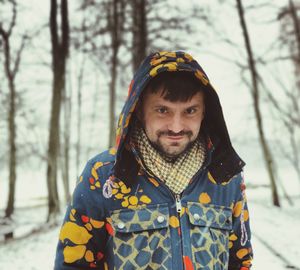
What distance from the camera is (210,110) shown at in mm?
1884

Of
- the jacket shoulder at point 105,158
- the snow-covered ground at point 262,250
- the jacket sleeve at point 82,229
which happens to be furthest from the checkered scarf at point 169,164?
the snow-covered ground at point 262,250

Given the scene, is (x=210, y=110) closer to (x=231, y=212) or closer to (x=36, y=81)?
(x=231, y=212)

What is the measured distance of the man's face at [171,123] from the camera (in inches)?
62.4

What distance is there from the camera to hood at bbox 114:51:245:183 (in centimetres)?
160

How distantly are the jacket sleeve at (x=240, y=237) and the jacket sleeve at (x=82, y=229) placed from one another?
1.97ft

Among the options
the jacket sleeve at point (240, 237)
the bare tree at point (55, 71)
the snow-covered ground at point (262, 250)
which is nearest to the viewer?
the jacket sleeve at point (240, 237)

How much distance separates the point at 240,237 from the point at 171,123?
641 millimetres

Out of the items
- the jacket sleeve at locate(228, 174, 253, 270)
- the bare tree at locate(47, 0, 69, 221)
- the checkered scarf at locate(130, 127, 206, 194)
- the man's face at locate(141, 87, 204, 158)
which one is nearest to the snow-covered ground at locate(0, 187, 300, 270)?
the bare tree at locate(47, 0, 69, 221)

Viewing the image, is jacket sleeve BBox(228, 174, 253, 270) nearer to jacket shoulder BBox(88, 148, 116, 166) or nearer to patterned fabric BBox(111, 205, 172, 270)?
patterned fabric BBox(111, 205, 172, 270)

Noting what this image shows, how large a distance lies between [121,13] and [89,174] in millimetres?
12662

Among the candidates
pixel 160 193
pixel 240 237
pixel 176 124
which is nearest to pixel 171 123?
pixel 176 124

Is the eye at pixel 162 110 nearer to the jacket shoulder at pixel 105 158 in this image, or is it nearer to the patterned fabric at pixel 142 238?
Answer: the jacket shoulder at pixel 105 158

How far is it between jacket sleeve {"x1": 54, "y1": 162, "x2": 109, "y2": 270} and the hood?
5.4 inches

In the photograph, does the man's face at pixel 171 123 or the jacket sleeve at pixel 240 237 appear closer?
the man's face at pixel 171 123
